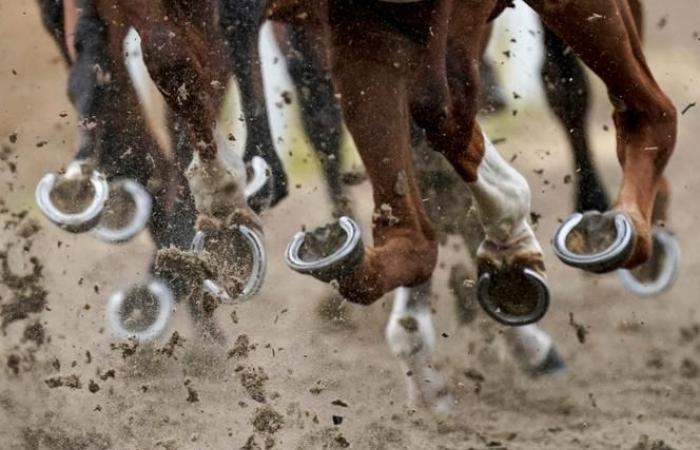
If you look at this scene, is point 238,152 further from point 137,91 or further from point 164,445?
point 164,445

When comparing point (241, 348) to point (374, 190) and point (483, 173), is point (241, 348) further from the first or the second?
point (483, 173)

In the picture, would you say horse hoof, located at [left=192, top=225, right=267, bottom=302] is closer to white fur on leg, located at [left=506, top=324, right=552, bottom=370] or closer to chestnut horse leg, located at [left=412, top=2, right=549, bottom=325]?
chestnut horse leg, located at [left=412, top=2, right=549, bottom=325]

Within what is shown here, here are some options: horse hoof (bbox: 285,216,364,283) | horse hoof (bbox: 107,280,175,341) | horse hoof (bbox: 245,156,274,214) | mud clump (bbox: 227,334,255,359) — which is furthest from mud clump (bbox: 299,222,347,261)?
horse hoof (bbox: 107,280,175,341)

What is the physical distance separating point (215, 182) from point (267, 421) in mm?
693

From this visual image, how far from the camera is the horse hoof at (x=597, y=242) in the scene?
15.9 feet

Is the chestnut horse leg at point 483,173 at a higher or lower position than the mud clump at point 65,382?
higher

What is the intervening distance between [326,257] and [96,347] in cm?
105

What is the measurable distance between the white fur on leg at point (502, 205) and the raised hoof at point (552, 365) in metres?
0.54

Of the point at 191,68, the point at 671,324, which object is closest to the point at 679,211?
the point at 671,324

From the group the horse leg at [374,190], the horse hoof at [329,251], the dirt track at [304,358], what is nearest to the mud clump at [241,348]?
the dirt track at [304,358]

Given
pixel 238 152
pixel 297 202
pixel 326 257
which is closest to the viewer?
pixel 326 257

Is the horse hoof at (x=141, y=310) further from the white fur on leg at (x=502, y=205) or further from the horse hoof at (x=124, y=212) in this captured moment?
the white fur on leg at (x=502, y=205)

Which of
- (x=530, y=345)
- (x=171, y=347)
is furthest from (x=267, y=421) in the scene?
(x=530, y=345)

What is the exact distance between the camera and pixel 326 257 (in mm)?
4762
